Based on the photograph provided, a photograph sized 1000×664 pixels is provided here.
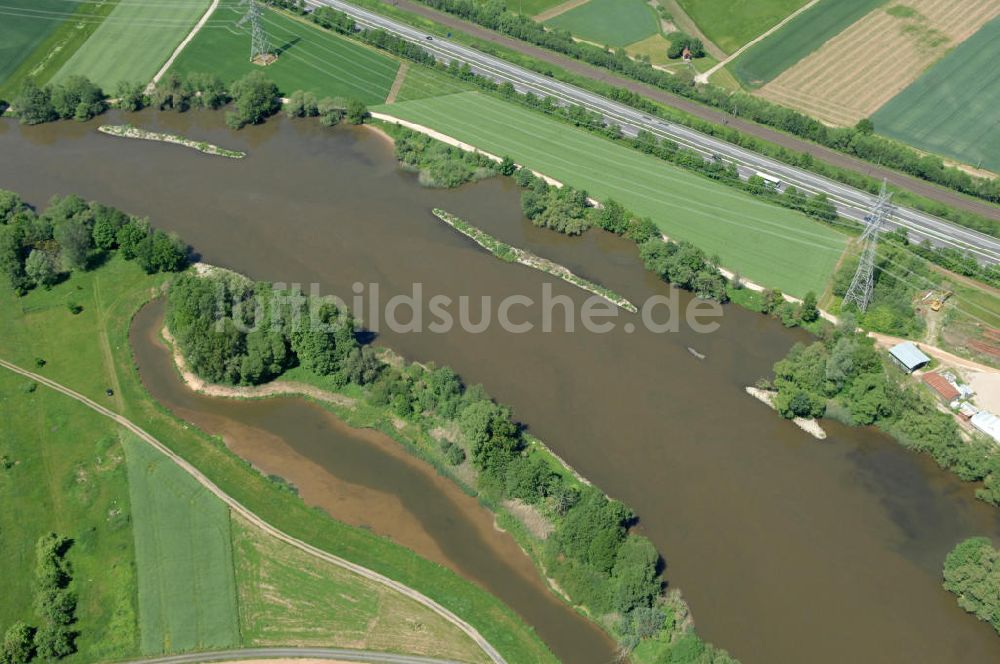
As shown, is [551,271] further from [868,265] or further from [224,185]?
[224,185]

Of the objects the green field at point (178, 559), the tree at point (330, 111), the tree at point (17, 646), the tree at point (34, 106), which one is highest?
the tree at point (330, 111)

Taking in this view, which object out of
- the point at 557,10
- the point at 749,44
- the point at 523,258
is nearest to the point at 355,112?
the point at 523,258

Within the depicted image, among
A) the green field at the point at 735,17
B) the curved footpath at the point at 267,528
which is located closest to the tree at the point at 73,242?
the curved footpath at the point at 267,528

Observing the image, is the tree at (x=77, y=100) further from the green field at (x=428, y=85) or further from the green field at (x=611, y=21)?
the green field at (x=611, y=21)

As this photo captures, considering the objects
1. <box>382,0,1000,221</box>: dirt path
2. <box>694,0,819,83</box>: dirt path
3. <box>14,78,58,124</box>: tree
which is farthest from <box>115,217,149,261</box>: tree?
<box>694,0,819,83</box>: dirt path

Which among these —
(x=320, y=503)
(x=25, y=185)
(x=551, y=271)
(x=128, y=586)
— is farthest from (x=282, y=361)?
(x=25, y=185)

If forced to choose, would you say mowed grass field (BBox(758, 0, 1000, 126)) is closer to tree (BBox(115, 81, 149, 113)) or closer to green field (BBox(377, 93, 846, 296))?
green field (BBox(377, 93, 846, 296))
